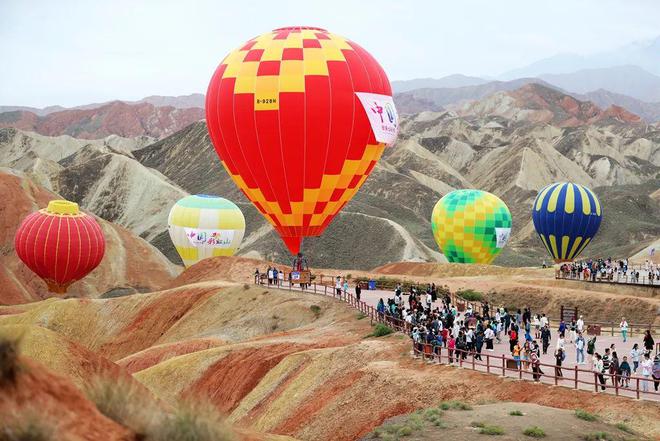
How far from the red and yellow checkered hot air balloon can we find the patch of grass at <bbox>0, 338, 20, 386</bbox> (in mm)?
35658

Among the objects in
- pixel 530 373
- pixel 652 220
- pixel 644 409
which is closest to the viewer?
pixel 644 409

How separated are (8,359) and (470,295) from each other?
49.1m

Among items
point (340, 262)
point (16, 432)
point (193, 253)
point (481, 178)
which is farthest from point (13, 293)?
point (481, 178)

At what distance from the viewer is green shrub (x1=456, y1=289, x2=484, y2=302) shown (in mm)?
57553

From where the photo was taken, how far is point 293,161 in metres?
47.1

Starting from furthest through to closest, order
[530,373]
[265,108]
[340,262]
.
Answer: [340,262] → [265,108] → [530,373]

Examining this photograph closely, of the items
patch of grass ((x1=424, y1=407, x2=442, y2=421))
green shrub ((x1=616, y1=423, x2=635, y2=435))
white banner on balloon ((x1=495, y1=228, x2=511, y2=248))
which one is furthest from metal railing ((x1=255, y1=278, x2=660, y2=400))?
white banner on balloon ((x1=495, y1=228, x2=511, y2=248))

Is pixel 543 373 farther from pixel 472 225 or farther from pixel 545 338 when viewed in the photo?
pixel 472 225

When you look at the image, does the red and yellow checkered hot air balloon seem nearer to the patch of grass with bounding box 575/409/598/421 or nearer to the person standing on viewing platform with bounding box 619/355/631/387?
the person standing on viewing platform with bounding box 619/355/631/387

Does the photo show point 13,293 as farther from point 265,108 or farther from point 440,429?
point 440,429

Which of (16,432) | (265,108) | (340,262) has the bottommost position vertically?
(340,262)

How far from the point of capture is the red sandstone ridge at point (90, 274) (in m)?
94.2

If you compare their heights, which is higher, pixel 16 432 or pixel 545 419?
pixel 16 432

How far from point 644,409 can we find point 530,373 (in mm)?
4114
